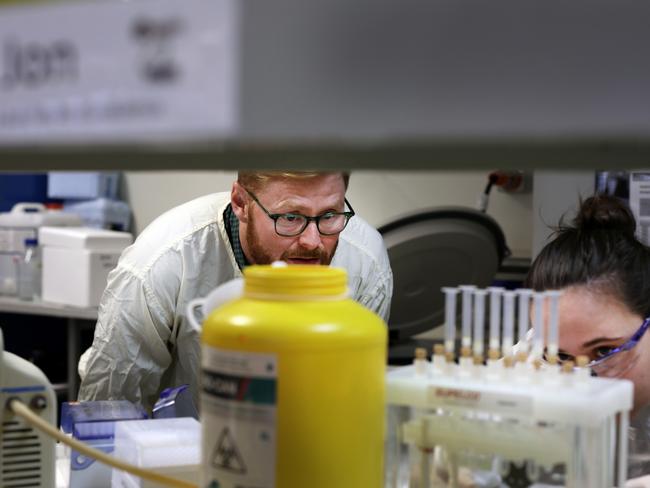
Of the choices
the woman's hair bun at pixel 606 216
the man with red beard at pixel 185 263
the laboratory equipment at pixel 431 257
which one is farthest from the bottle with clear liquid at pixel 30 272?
the woman's hair bun at pixel 606 216

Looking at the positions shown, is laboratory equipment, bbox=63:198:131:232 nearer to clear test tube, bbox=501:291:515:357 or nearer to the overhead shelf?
clear test tube, bbox=501:291:515:357

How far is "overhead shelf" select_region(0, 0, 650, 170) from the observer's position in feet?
1.55

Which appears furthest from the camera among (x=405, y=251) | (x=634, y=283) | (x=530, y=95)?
(x=405, y=251)

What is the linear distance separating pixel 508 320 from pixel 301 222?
4.07 feet

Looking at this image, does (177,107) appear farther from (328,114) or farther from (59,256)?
(59,256)

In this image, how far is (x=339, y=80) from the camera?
0.51 meters

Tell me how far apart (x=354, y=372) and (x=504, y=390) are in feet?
0.58

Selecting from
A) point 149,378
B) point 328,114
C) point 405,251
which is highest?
point 328,114

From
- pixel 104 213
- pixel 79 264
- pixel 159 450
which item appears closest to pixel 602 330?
pixel 159 450

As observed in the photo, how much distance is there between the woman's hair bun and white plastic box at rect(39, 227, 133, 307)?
264cm

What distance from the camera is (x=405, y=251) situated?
3.14 meters

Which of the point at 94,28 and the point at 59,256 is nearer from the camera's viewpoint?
the point at 94,28

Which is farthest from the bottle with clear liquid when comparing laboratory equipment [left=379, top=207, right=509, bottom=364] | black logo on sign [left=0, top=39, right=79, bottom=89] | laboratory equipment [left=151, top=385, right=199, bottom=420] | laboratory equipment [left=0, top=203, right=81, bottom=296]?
black logo on sign [left=0, top=39, right=79, bottom=89]

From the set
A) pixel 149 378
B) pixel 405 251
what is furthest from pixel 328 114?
pixel 405 251
